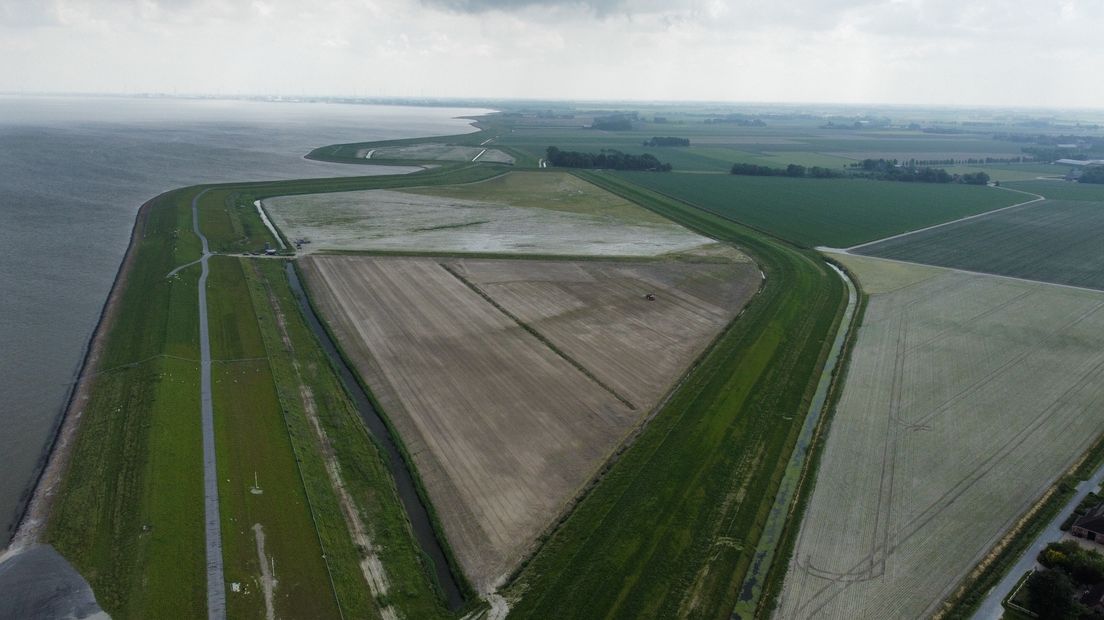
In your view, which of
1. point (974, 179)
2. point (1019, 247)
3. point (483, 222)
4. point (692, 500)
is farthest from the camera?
point (974, 179)

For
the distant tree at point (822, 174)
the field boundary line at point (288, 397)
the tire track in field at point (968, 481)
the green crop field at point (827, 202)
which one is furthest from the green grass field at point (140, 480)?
the distant tree at point (822, 174)

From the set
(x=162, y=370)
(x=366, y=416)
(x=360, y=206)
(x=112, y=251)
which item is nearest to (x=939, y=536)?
(x=366, y=416)

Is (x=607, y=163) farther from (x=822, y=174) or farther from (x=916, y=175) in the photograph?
(x=916, y=175)

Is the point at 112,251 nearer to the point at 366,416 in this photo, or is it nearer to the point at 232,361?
the point at 232,361

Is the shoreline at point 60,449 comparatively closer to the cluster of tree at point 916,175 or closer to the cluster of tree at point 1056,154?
the cluster of tree at point 916,175

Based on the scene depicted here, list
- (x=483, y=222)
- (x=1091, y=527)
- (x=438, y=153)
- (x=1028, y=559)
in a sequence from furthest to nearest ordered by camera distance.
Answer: (x=438, y=153)
(x=483, y=222)
(x=1091, y=527)
(x=1028, y=559)

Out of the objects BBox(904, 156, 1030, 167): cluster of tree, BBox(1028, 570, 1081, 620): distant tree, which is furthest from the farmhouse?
BBox(904, 156, 1030, 167): cluster of tree

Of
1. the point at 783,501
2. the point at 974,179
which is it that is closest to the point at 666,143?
the point at 974,179
